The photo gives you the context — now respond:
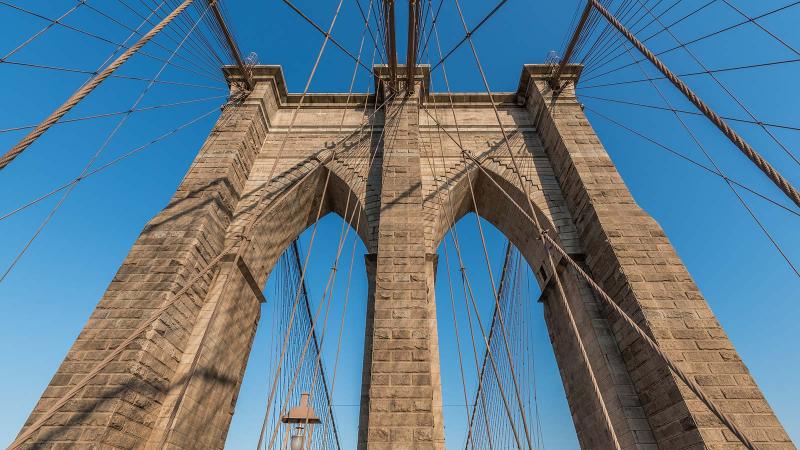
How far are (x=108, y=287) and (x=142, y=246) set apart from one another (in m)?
0.82

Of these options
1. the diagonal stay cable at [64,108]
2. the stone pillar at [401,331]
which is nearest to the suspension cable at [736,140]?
the stone pillar at [401,331]

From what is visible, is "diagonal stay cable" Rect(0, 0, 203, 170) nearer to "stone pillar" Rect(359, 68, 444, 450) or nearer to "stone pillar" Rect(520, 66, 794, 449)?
"stone pillar" Rect(359, 68, 444, 450)

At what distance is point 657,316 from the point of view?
4.95 m

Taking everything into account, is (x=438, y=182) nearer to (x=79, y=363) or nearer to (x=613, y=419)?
(x=613, y=419)

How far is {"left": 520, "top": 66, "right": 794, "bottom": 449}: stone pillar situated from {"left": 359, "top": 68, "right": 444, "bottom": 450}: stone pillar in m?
2.84

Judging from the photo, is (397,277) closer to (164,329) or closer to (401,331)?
(401,331)

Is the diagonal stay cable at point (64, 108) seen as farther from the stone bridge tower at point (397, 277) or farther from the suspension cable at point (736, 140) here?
the suspension cable at point (736, 140)

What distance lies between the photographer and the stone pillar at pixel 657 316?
13.8ft

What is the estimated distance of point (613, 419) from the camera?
16.8 feet

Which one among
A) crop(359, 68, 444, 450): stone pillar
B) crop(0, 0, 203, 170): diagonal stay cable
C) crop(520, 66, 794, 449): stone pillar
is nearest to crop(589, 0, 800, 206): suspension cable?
crop(520, 66, 794, 449): stone pillar

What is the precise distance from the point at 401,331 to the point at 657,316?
354cm

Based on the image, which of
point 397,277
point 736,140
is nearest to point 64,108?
point 397,277

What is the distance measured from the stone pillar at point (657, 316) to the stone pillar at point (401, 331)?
2844 millimetres

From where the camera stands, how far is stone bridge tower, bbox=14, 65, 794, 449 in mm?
4438
